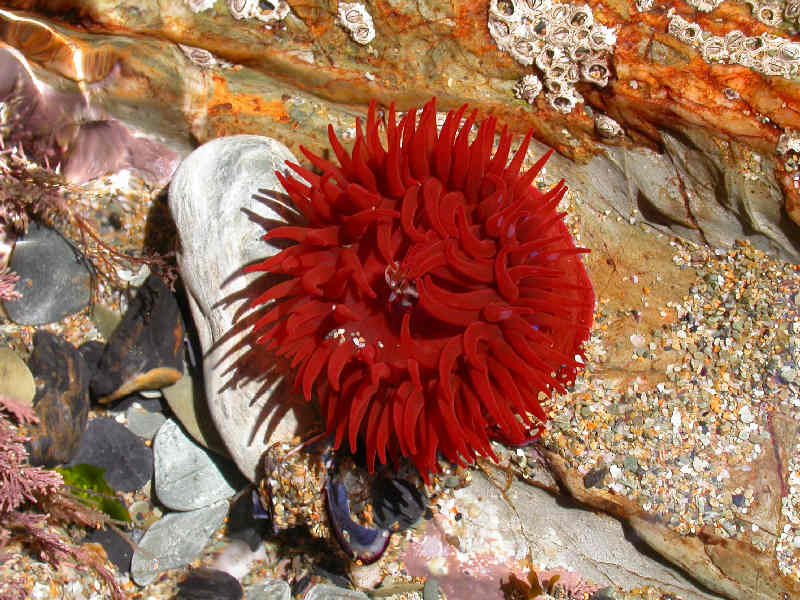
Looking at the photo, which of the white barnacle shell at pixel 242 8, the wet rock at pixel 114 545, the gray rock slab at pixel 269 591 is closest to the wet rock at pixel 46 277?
the wet rock at pixel 114 545

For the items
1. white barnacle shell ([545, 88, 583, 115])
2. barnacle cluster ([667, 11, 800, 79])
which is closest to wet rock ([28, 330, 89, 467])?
white barnacle shell ([545, 88, 583, 115])

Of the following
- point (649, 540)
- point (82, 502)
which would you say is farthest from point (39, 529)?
point (649, 540)

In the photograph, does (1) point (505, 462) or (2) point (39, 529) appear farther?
(1) point (505, 462)

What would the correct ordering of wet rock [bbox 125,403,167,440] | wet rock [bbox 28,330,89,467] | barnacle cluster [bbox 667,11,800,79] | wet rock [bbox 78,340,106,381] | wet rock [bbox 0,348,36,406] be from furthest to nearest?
wet rock [bbox 125,403,167,440] < wet rock [bbox 78,340,106,381] < wet rock [bbox 28,330,89,467] < wet rock [bbox 0,348,36,406] < barnacle cluster [bbox 667,11,800,79]

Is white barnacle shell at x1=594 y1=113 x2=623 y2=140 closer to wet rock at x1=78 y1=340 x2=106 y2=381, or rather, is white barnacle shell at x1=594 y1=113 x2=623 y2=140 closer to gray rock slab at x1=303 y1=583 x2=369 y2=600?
gray rock slab at x1=303 y1=583 x2=369 y2=600

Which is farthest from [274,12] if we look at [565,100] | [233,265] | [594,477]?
[594,477]

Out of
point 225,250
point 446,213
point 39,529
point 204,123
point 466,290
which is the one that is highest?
point 446,213

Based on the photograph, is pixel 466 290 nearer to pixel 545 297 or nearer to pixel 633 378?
pixel 545 297
